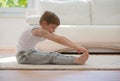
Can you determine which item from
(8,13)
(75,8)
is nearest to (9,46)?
(8,13)

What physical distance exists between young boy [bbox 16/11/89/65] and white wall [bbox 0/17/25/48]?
2.16 m

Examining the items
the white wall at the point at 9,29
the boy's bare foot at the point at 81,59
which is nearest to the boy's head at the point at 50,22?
the boy's bare foot at the point at 81,59

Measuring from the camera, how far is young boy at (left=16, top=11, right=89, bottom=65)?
7.18ft

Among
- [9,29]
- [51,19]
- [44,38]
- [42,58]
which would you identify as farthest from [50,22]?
[9,29]

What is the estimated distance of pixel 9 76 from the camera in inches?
66.4

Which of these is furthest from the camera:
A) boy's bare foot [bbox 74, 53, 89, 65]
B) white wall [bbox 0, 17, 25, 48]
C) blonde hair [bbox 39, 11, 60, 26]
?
white wall [bbox 0, 17, 25, 48]

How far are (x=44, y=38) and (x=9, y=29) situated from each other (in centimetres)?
230

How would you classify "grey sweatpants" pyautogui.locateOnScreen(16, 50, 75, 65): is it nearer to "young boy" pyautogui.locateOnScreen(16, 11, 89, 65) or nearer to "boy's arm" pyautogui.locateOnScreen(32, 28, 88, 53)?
"young boy" pyautogui.locateOnScreen(16, 11, 89, 65)

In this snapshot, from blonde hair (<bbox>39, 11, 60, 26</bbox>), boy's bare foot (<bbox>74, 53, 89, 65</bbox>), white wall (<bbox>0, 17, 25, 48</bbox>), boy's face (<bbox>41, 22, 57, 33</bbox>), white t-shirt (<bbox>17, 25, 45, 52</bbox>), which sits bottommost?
white wall (<bbox>0, 17, 25, 48</bbox>)

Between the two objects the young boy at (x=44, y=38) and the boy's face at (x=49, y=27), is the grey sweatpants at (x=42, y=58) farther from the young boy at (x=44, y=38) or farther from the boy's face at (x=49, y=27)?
the boy's face at (x=49, y=27)

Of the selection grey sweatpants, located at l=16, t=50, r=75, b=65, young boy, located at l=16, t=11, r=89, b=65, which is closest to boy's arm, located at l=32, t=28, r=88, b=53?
young boy, located at l=16, t=11, r=89, b=65

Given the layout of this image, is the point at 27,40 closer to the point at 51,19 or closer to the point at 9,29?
the point at 51,19

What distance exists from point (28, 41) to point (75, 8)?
1.81 metres

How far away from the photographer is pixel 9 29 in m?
4.53
